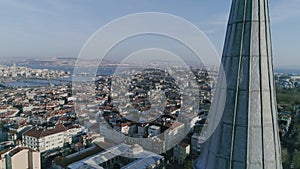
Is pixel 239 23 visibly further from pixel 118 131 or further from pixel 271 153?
pixel 118 131

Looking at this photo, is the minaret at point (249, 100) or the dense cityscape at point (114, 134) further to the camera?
the dense cityscape at point (114, 134)

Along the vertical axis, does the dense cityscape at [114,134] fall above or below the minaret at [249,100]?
below

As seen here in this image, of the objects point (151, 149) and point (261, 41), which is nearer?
point (261, 41)

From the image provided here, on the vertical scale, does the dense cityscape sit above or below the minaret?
below

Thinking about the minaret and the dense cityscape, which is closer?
the minaret

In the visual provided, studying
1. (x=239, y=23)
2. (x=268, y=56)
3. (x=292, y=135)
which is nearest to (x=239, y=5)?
(x=239, y=23)

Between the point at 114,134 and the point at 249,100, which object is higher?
the point at 249,100

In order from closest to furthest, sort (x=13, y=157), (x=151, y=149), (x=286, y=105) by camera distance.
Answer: (x=13, y=157), (x=151, y=149), (x=286, y=105)

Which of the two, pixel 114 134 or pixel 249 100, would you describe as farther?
pixel 114 134
